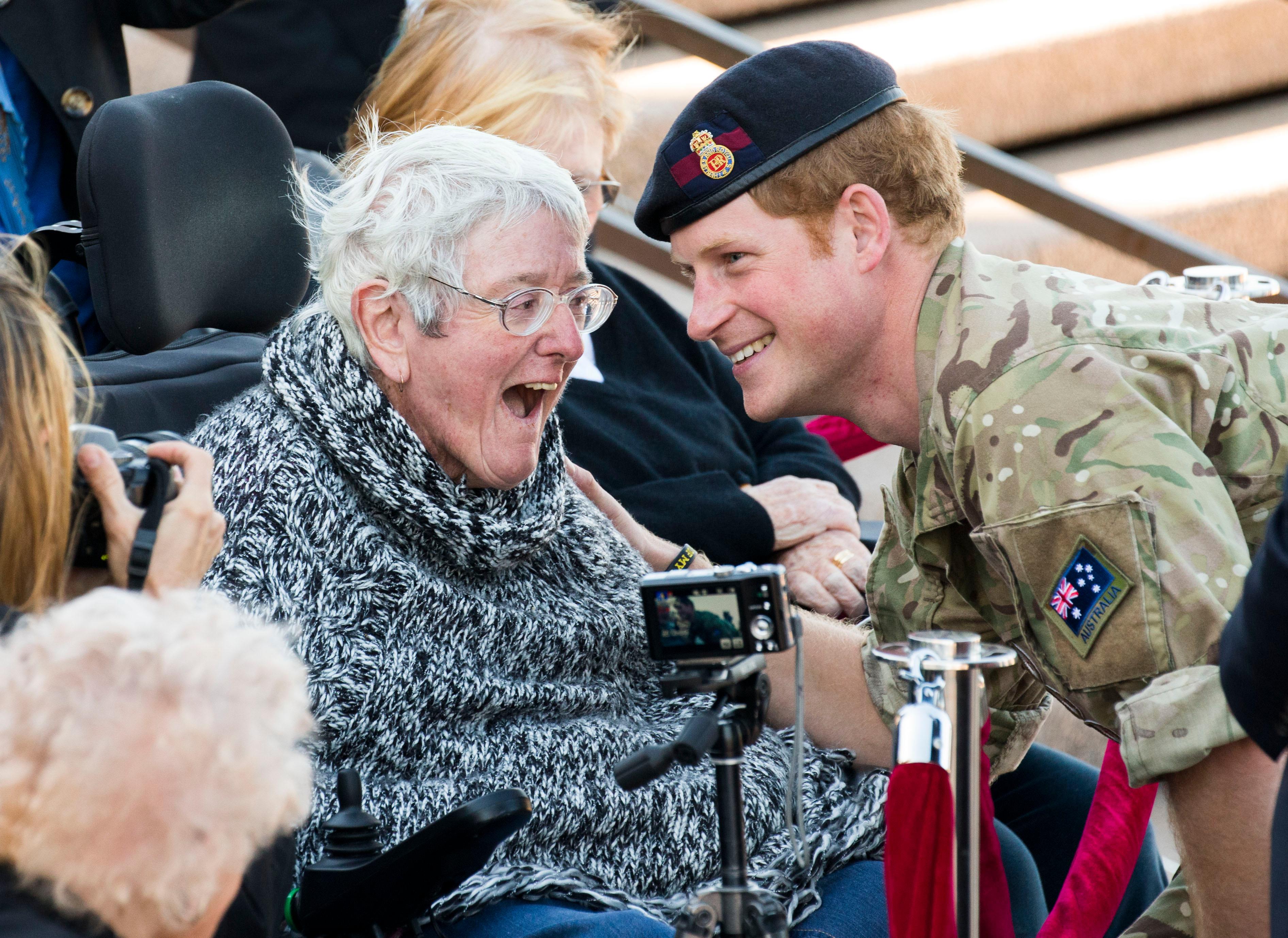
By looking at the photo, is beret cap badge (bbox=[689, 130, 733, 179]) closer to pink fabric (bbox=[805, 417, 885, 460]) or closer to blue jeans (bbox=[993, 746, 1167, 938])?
blue jeans (bbox=[993, 746, 1167, 938])

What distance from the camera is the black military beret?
168cm

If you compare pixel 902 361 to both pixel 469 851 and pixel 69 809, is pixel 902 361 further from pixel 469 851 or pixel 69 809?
pixel 69 809

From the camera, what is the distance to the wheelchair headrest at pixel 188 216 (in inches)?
74.3

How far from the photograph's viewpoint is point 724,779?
1242mm

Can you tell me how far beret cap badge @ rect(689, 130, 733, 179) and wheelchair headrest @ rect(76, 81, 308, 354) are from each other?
74 cm

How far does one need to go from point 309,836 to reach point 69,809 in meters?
0.71

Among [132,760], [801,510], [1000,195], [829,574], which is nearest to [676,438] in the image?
[801,510]

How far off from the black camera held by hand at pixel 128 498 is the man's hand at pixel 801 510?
1308 millimetres

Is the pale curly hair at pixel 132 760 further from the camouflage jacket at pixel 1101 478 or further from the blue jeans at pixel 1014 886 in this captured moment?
the camouflage jacket at pixel 1101 478

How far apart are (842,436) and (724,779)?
1.95m

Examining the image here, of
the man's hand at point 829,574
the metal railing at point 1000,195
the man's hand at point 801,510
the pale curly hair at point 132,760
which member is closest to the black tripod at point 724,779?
the pale curly hair at point 132,760

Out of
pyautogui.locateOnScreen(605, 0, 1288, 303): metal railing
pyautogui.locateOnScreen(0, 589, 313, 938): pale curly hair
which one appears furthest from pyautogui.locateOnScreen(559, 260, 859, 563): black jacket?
pyautogui.locateOnScreen(0, 589, 313, 938): pale curly hair

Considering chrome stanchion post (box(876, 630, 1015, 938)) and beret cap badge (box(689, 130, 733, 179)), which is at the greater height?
beret cap badge (box(689, 130, 733, 179))

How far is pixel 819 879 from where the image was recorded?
6.02 ft
